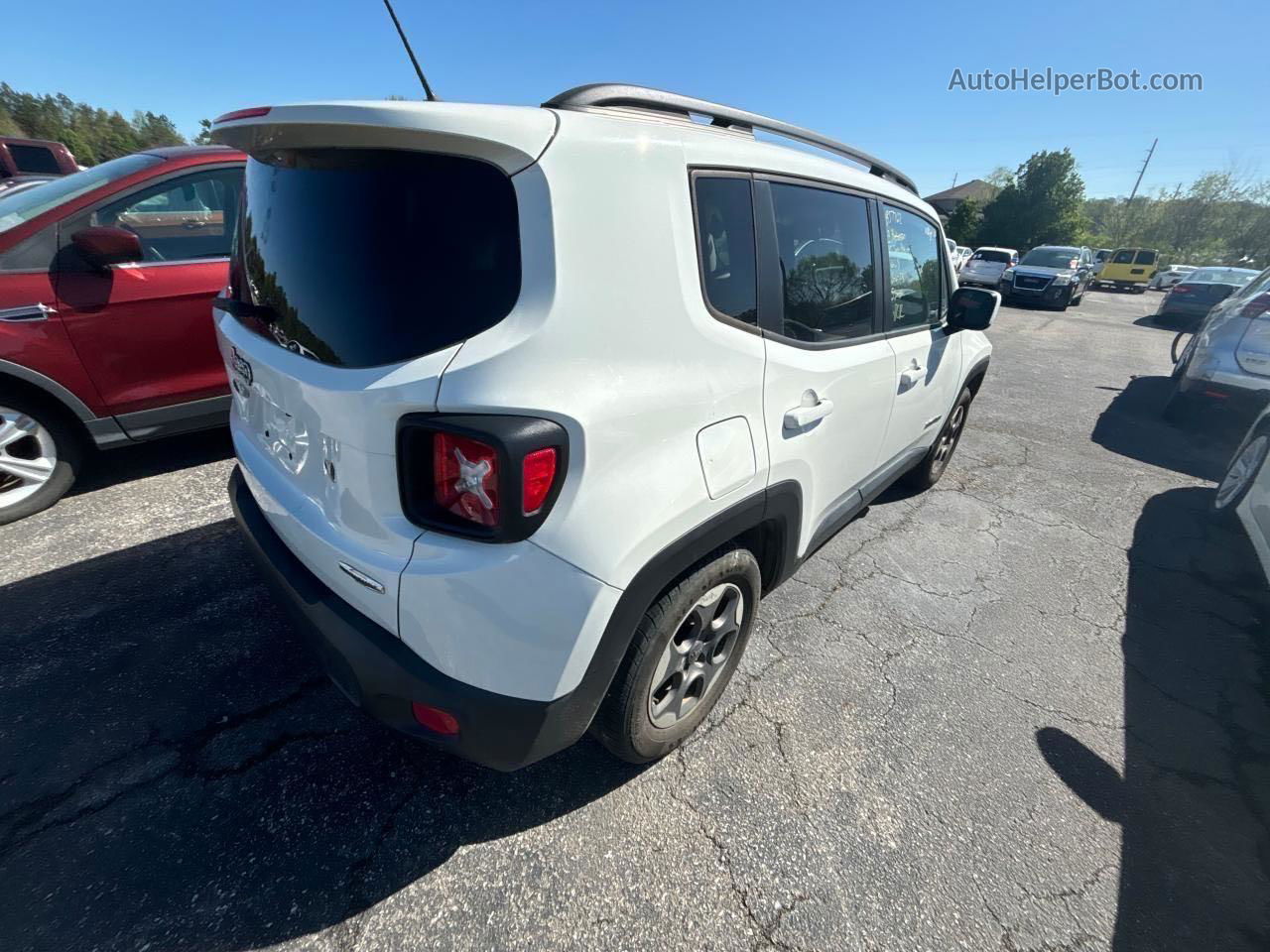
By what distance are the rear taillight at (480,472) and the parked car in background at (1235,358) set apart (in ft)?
21.2

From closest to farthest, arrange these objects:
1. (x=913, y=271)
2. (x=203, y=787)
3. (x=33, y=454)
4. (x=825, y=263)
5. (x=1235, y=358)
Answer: (x=203, y=787) < (x=825, y=263) < (x=913, y=271) < (x=33, y=454) < (x=1235, y=358)

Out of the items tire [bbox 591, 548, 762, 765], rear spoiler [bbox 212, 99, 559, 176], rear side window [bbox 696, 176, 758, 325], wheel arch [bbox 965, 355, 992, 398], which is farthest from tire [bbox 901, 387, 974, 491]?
rear spoiler [bbox 212, 99, 559, 176]

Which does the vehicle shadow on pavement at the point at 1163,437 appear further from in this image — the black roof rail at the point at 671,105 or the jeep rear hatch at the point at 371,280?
the jeep rear hatch at the point at 371,280

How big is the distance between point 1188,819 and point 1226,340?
517 centimetres

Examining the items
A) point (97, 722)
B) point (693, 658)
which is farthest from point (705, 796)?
point (97, 722)

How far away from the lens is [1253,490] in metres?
3.29

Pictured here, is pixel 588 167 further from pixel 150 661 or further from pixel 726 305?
pixel 150 661

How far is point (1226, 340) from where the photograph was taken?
5016 mm

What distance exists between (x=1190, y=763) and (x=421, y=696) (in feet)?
9.16

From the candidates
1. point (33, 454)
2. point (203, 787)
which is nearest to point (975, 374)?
point (203, 787)

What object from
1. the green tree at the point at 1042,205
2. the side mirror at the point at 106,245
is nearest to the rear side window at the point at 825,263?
the side mirror at the point at 106,245

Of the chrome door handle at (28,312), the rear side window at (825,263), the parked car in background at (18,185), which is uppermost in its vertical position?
the parked car in background at (18,185)

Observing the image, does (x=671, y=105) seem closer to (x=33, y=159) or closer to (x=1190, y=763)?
(x=1190, y=763)

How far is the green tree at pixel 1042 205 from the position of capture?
110 feet
